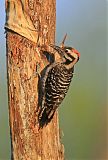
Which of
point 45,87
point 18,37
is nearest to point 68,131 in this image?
point 45,87

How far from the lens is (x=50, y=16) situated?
4574mm

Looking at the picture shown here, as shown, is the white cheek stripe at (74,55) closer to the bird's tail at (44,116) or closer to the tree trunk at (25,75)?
the tree trunk at (25,75)

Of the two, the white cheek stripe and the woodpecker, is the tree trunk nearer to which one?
the woodpecker

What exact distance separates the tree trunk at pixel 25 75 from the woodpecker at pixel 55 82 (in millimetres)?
93

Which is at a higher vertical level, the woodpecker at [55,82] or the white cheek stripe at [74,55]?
the white cheek stripe at [74,55]

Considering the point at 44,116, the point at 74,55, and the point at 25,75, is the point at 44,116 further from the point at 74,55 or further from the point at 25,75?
the point at 74,55

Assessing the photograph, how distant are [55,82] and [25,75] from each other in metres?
0.36

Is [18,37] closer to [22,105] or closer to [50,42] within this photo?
[50,42]

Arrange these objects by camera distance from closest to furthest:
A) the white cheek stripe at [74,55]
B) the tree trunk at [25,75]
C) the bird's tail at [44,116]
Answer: the tree trunk at [25,75]
the bird's tail at [44,116]
the white cheek stripe at [74,55]

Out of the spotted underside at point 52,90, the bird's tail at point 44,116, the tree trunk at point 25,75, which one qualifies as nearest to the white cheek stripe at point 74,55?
the spotted underside at point 52,90

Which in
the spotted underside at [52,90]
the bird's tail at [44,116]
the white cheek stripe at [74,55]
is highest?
the white cheek stripe at [74,55]

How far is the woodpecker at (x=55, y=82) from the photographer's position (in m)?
4.56

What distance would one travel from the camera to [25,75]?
4.43m

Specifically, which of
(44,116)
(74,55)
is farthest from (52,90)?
(74,55)
